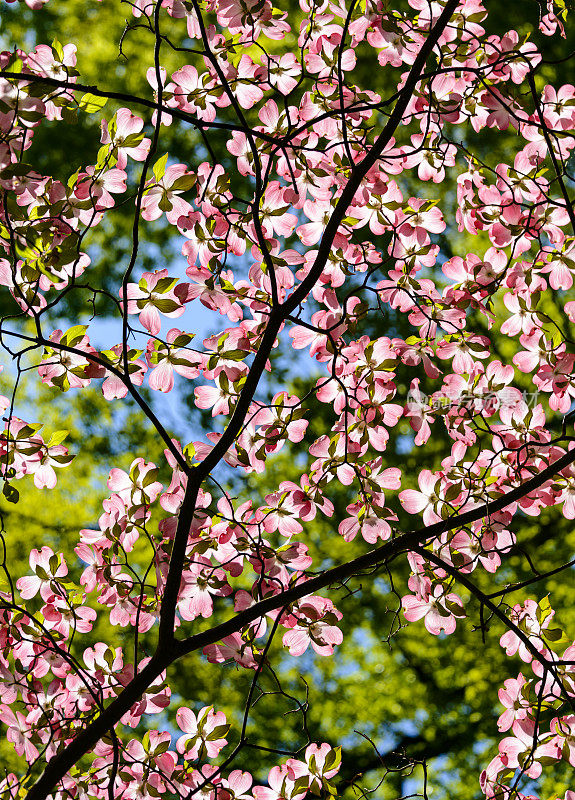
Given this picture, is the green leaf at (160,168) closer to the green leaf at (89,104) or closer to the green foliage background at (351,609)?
the green leaf at (89,104)

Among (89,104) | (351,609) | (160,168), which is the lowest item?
(160,168)

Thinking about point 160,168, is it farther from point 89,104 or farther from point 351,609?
point 351,609

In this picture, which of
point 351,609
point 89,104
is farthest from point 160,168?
point 351,609

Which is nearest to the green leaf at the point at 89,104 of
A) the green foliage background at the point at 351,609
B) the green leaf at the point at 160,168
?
the green leaf at the point at 160,168

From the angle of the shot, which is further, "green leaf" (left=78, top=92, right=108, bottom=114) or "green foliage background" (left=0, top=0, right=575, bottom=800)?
"green foliage background" (left=0, top=0, right=575, bottom=800)

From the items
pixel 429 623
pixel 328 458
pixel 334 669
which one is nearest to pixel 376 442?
pixel 328 458

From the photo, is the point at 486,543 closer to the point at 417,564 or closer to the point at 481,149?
the point at 417,564

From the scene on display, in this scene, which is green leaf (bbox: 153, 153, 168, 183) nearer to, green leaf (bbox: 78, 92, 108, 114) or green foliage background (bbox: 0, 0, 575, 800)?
green leaf (bbox: 78, 92, 108, 114)

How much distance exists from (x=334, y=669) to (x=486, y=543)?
3603mm

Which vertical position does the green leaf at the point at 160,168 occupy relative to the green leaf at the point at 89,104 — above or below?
below

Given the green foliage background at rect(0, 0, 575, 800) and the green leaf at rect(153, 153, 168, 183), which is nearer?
the green leaf at rect(153, 153, 168, 183)

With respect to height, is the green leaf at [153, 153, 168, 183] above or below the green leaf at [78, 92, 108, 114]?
below

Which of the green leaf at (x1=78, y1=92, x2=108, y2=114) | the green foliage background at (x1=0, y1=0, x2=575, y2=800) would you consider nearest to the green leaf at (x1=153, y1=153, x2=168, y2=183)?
the green leaf at (x1=78, y1=92, x2=108, y2=114)

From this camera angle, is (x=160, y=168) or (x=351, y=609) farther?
(x=351, y=609)
